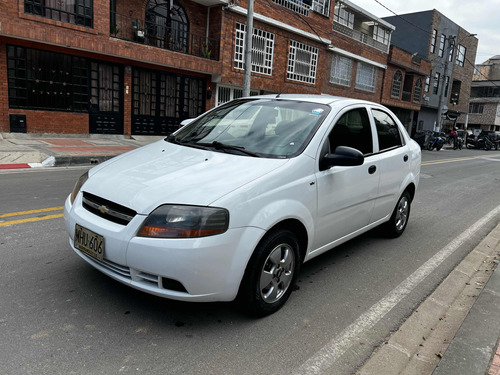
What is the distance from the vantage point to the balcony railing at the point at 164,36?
14.7 meters

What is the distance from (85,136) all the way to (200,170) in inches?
506

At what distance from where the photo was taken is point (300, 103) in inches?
155

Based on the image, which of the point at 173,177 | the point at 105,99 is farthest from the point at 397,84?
the point at 173,177

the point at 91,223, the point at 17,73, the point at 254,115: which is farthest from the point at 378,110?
the point at 17,73

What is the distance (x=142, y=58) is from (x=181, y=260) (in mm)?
13310

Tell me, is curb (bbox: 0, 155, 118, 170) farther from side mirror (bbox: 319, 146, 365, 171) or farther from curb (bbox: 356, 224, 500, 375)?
curb (bbox: 356, 224, 500, 375)

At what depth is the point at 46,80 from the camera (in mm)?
13148

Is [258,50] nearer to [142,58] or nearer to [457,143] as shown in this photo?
[142,58]

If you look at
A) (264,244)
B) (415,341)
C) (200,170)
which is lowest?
(415,341)

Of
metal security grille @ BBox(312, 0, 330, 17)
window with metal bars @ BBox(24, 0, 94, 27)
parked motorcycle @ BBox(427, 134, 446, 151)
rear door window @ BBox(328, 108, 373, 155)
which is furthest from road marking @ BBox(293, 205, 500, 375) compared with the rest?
parked motorcycle @ BBox(427, 134, 446, 151)

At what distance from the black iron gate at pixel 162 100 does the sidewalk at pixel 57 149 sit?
1.24m

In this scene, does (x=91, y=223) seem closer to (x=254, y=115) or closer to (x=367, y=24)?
(x=254, y=115)

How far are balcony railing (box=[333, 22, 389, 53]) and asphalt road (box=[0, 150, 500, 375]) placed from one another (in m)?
22.4

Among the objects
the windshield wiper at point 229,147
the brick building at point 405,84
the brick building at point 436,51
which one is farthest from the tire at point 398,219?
the brick building at point 436,51
